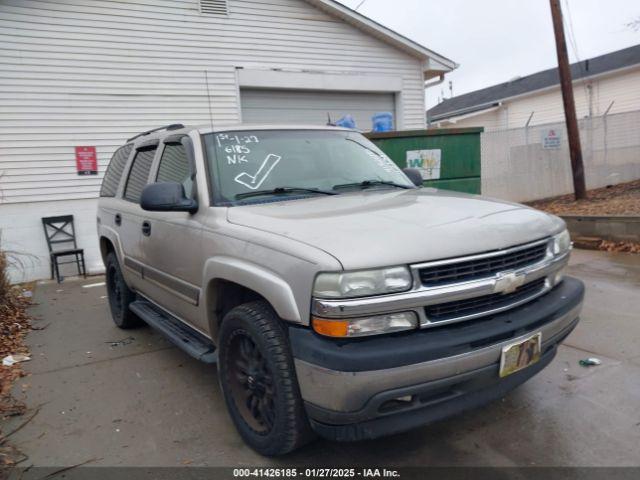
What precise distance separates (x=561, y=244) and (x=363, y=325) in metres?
1.51

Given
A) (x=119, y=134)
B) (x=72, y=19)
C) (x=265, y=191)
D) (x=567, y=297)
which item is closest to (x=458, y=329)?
(x=567, y=297)

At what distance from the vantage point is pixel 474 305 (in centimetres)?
241

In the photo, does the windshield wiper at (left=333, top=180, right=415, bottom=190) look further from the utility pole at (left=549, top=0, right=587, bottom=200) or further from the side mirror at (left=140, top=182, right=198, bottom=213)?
the utility pole at (left=549, top=0, right=587, bottom=200)

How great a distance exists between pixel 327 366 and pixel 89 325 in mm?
4435

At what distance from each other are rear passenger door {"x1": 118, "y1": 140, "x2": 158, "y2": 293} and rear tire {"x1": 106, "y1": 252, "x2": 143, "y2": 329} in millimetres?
341

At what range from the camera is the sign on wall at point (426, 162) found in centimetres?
845

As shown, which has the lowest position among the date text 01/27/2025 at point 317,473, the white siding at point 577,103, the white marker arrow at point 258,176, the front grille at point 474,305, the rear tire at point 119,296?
the date text 01/27/2025 at point 317,473

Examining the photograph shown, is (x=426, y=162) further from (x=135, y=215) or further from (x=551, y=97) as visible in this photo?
(x=551, y=97)

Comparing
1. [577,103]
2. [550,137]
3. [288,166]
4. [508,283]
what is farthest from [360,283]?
[577,103]

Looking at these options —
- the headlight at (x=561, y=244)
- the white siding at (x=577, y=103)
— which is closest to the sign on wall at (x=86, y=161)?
the headlight at (x=561, y=244)

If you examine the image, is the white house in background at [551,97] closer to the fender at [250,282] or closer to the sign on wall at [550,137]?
the sign on wall at [550,137]

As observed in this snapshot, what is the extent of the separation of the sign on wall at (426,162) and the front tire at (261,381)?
245 inches

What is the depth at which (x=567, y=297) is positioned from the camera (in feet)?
9.39

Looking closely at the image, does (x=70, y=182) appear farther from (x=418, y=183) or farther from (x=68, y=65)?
(x=418, y=183)
